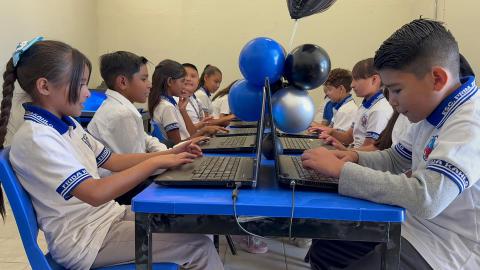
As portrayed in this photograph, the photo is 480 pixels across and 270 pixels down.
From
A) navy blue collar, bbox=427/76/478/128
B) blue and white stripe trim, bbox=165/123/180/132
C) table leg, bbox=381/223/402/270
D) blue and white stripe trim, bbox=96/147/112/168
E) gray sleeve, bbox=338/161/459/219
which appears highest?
navy blue collar, bbox=427/76/478/128

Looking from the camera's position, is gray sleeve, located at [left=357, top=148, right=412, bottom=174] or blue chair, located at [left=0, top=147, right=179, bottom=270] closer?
blue chair, located at [left=0, top=147, right=179, bottom=270]

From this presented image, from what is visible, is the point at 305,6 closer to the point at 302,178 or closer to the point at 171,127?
the point at 302,178

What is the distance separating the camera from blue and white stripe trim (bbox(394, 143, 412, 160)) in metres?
1.08

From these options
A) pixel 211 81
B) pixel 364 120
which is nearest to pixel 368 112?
pixel 364 120

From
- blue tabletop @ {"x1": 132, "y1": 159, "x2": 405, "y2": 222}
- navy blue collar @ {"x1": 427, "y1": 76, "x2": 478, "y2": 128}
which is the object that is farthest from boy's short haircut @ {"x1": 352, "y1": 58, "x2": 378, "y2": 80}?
blue tabletop @ {"x1": 132, "y1": 159, "x2": 405, "y2": 222}

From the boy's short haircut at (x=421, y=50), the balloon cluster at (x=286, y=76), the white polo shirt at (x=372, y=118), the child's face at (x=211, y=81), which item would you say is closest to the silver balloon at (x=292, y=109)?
the balloon cluster at (x=286, y=76)

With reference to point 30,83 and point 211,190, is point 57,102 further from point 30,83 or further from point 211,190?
point 211,190

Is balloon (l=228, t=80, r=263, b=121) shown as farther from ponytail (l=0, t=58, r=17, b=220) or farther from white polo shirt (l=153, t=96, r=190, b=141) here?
white polo shirt (l=153, t=96, r=190, b=141)

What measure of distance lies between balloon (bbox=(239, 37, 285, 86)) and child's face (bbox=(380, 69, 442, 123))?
42 cm

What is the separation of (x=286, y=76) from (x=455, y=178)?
2.19ft

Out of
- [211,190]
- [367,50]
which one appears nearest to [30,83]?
[211,190]

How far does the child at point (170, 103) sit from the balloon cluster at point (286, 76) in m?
1.01

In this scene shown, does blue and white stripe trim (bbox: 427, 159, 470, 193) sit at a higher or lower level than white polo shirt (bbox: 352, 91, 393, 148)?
higher

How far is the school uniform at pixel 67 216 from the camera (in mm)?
884
